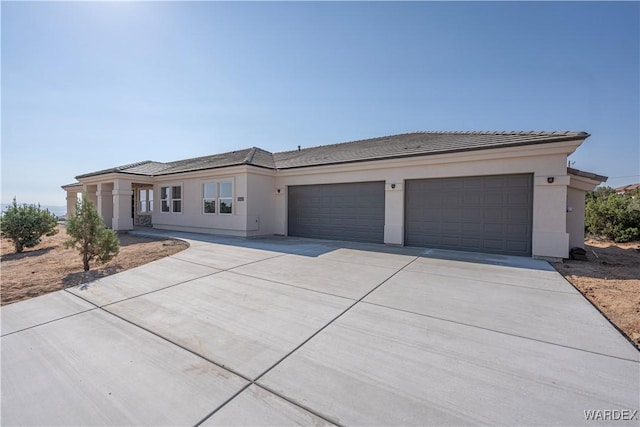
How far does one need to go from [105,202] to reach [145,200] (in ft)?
8.08

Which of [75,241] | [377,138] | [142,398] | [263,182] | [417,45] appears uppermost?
[417,45]

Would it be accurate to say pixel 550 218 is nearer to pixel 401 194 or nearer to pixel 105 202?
pixel 401 194

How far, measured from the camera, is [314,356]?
2867 mm

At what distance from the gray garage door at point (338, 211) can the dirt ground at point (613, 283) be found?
574 cm

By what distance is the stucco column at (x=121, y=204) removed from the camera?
14.7m

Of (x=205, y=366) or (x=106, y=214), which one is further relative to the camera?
(x=106, y=214)

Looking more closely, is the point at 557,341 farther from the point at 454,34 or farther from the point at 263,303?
the point at 454,34

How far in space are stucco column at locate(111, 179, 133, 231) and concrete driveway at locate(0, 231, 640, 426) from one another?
1165cm

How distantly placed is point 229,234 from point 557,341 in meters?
12.2

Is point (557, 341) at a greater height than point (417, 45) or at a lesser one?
lesser

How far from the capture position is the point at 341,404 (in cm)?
219

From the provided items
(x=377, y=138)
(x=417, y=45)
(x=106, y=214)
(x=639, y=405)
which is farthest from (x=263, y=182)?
(x=639, y=405)

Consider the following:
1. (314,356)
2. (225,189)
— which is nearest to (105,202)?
(225,189)

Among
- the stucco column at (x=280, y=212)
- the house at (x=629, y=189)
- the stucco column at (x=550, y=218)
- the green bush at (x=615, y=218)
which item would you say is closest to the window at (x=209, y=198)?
the stucco column at (x=280, y=212)
